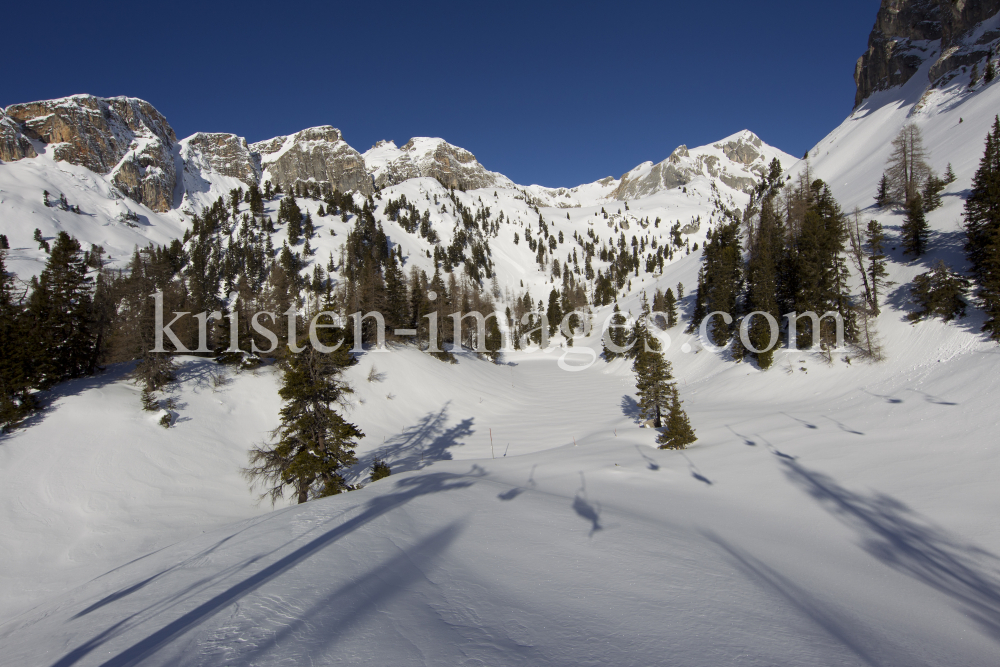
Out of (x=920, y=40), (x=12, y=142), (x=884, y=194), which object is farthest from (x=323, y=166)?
(x=920, y=40)

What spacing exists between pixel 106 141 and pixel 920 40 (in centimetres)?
24903

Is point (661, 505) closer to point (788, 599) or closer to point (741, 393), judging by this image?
point (788, 599)

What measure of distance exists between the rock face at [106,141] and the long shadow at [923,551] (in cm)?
19487

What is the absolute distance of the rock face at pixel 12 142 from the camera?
11819 cm

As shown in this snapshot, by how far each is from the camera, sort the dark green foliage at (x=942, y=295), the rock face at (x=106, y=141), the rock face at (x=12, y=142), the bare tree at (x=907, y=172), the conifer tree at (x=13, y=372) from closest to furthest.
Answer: the conifer tree at (x=13, y=372) → the dark green foliage at (x=942, y=295) → the bare tree at (x=907, y=172) → the rock face at (x=12, y=142) → the rock face at (x=106, y=141)

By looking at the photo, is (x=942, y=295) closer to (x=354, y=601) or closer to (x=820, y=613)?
(x=820, y=613)

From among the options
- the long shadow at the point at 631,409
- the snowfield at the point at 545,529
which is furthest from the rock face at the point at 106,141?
the long shadow at the point at 631,409

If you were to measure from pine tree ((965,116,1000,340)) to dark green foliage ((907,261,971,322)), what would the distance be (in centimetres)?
77

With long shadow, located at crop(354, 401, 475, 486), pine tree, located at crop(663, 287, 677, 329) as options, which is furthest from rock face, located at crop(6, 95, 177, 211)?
pine tree, located at crop(663, 287, 677, 329)

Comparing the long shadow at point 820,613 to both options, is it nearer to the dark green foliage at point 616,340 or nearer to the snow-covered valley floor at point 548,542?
the snow-covered valley floor at point 548,542

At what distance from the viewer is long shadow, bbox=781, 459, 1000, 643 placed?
673 cm

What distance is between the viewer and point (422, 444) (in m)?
26.1

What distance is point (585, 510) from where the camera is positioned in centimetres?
868

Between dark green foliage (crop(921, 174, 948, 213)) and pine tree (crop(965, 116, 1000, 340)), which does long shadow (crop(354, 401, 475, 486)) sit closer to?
pine tree (crop(965, 116, 1000, 340))
